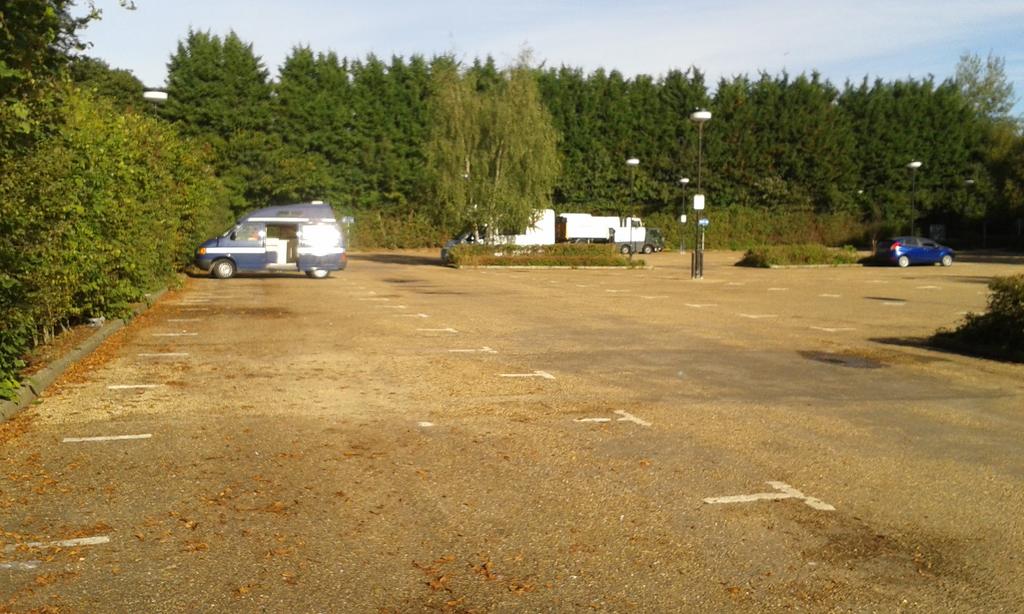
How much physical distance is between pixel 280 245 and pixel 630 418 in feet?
80.8

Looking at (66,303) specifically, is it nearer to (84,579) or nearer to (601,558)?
(84,579)

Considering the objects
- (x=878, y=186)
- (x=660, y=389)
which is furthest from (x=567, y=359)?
(x=878, y=186)

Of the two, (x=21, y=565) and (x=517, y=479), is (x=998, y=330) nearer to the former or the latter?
(x=517, y=479)

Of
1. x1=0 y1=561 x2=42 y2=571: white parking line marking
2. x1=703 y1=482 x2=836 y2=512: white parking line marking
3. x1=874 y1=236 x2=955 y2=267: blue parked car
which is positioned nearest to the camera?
x1=0 y1=561 x2=42 y2=571: white parking line marking

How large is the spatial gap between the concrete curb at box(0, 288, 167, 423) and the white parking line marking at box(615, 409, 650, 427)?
17.3 feet

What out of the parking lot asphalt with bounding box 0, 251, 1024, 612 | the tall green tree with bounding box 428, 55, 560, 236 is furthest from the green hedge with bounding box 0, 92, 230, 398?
the tall green tree with bounding box 428, 55, 560, 236

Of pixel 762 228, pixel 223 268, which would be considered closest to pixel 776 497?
pixel 223 268

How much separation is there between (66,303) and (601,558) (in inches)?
334

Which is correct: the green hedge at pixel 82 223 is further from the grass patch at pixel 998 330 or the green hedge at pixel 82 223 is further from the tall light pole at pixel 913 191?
the tall light pole at pixel 913 191

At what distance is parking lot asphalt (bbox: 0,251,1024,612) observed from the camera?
4664mm

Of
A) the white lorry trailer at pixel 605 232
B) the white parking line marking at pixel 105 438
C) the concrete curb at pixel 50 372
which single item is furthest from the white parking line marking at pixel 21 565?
the white lorry trailer at pixel 605 232

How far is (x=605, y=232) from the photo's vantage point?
63688 mm

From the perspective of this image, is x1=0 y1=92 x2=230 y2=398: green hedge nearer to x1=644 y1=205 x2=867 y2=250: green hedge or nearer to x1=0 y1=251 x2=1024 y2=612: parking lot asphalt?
x1=0 y1=251 x2=1024 y2=612: parking lot asphalt

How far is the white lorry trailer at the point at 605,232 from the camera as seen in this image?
62.4 metres
